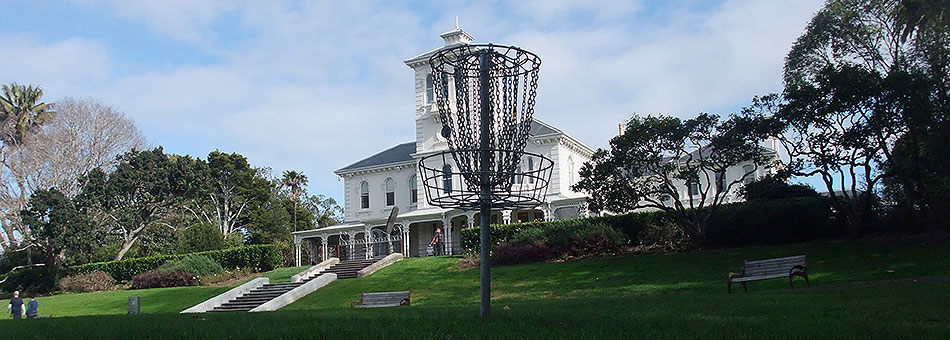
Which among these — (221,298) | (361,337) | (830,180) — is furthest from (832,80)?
(221,298)

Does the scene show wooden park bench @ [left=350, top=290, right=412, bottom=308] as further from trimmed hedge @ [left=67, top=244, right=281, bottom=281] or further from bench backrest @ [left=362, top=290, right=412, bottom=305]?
trimmed hedge @ [left=67, top=244, right=281, bottom=281]

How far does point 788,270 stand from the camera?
1563 cm

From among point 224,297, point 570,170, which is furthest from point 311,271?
point 570,170

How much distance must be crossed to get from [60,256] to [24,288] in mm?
2442

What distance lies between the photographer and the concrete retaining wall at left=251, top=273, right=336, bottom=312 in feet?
76.2

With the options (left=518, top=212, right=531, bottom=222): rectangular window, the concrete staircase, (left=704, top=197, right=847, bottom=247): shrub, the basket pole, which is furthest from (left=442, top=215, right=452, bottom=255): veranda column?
the basket pole

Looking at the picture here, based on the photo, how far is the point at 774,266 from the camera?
16.0 meters

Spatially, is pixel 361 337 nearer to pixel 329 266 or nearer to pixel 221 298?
pixel 221 298

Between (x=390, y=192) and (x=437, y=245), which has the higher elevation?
(x=390, y=192)

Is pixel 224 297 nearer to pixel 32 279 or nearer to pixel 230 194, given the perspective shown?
pixel 32 279

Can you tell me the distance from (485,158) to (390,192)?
129ft

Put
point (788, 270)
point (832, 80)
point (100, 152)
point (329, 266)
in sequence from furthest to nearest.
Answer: point (100, 152) → point (329, 266) → point (832, 80) → point (788, 270)

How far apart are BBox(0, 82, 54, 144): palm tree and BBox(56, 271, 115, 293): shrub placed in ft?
45.4

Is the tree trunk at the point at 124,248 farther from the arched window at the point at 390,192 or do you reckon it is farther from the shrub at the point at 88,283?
the arched window at the point at 390,192
